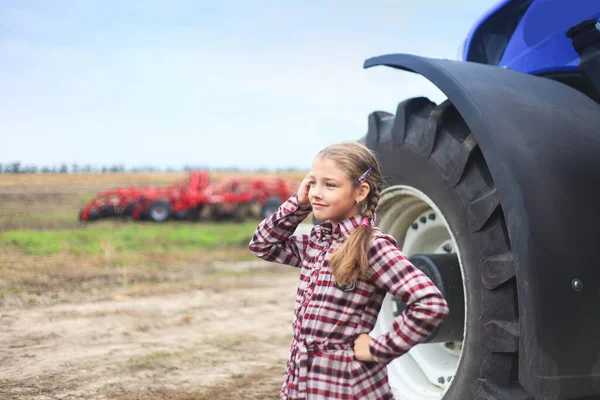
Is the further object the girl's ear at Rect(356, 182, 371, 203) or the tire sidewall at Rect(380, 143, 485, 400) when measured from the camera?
the tire sidewall at Rect(380, 143, 485, 400)

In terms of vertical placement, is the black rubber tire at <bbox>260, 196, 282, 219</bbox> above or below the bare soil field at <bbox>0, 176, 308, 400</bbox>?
above

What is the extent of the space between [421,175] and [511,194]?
2.02 feet

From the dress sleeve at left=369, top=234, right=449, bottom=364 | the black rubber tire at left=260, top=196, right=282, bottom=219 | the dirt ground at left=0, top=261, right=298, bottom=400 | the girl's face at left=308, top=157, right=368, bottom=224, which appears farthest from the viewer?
the black rubber tire at left=260, top=196, right=282, bottom=219

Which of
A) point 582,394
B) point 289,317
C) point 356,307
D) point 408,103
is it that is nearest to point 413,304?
point 356,307

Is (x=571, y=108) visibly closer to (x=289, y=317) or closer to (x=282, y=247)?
(x=282, y=247)

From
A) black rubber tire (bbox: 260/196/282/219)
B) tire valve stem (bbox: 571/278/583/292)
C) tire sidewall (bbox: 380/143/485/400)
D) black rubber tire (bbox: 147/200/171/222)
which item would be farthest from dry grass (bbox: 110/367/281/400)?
black rubber tire (bbox: 260/196/282/219)

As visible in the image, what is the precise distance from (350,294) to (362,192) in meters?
0.33

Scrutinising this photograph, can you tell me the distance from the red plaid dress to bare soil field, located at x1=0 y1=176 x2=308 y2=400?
1.60 metres

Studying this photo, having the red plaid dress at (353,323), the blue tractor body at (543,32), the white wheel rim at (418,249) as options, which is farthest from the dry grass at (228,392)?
the blue tractor body at (543,32)

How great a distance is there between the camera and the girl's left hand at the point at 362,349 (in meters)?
1.74

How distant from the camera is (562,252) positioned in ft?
6.28

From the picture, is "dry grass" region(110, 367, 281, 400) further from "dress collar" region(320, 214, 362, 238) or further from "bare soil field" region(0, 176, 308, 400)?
"dress collar" region(320, 214, 362, 238)

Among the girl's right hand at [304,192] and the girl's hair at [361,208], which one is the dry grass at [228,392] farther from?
the girl's hair at [361,208]

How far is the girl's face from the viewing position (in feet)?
6.16
